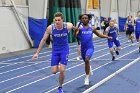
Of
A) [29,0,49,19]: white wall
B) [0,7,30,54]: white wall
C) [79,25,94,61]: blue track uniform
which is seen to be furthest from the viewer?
[29,0,49,19]: white wall

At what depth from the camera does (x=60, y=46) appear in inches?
330

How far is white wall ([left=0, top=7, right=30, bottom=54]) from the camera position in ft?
66.4

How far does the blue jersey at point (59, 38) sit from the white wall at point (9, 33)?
39.5 feet

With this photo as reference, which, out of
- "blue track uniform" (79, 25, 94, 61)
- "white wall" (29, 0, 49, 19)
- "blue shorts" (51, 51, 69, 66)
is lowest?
"blue shorts" (51, 51, 69, 66)

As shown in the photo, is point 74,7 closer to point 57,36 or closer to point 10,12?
point 10,12

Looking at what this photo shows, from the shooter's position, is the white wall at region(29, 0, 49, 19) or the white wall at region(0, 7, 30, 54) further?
the white wall at region(29, 0, 49, 19)

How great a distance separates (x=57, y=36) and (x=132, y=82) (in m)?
2.62

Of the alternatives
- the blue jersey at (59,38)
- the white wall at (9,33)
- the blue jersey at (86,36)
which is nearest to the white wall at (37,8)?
the white wall at (9,33)

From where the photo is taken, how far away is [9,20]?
68.7ft

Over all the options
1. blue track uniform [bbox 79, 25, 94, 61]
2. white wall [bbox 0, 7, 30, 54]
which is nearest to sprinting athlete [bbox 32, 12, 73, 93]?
blue track uniform [bbox 79, 25, 94, 61]

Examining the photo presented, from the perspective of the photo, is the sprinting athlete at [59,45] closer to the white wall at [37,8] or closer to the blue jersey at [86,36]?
the blue jersey at [86,36]

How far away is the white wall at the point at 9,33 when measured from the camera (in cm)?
2024

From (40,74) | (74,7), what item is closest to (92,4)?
(74,7)

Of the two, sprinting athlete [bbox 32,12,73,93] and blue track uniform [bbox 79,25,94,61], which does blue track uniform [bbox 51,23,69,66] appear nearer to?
sprinting athlete [bbox 32,12,73,93]
